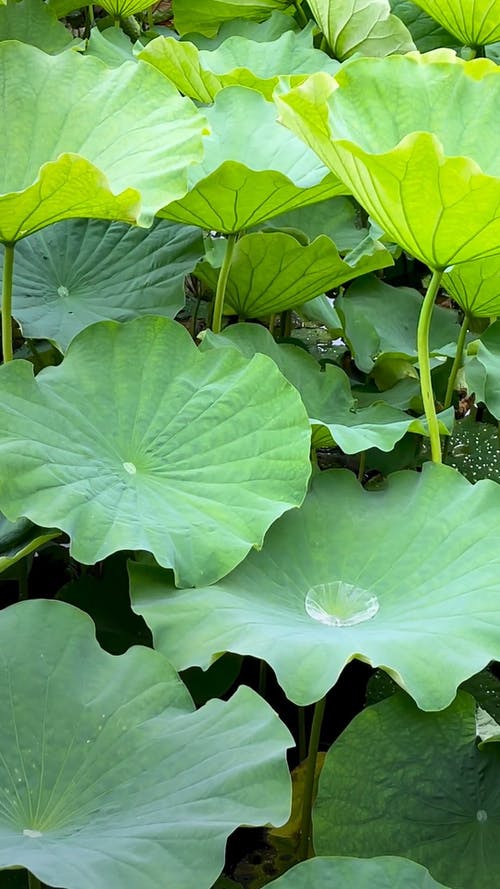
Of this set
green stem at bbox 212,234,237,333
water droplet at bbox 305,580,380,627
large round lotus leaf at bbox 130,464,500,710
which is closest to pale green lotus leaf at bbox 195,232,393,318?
green stem at bbox 212,234,237,333

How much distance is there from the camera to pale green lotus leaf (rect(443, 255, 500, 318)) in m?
1.30

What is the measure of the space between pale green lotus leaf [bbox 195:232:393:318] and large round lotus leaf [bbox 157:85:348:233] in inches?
3.1

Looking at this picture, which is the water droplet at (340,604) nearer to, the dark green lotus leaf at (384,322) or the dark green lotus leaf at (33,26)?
the dark green lotus leaf at (384,322)

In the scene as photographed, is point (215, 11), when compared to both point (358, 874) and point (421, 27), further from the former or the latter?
point (358, 874)

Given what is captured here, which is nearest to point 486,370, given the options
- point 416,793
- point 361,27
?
point 416,793

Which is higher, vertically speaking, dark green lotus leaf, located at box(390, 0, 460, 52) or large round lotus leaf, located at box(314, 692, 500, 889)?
dark green lotus leaf, located at box(390, 0, 460, 52)

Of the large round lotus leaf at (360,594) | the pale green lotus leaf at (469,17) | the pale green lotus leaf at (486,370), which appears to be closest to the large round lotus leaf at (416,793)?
the large round lotus leaf at (360,594)

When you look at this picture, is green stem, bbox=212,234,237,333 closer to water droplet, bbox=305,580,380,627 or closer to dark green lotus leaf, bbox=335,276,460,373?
dark green lotus leaf, bbox=335,276,460,373

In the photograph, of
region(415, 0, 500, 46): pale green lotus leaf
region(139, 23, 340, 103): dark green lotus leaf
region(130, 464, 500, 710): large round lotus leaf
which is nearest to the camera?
region(130, 464, 500, 710): large round lotus leaf

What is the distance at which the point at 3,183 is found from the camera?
120 cm

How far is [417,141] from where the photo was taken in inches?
36.2

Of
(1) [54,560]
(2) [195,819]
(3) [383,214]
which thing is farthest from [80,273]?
(2) [195,819]

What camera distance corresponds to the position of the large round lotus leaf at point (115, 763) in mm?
777

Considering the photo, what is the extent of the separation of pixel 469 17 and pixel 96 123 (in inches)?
33.3
